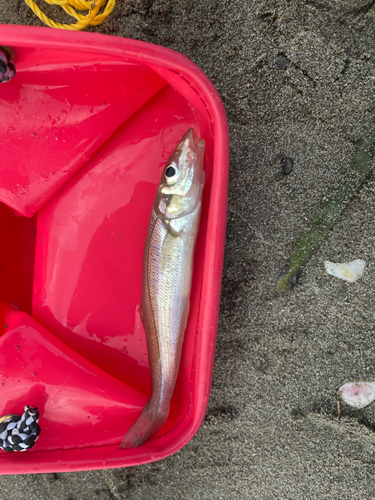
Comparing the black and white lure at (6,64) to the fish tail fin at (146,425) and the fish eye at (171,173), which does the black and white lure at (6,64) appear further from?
the fish tail fin at (146,425)

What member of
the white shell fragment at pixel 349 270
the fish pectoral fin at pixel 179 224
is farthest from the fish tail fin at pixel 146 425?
the white shell fragment at pixel 349 270

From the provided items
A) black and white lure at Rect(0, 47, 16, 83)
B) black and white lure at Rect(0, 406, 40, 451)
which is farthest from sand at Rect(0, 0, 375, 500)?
black and white lure at Rect(0, 406, 40, 451)

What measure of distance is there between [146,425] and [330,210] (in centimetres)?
142

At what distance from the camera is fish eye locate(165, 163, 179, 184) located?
1.53 metres

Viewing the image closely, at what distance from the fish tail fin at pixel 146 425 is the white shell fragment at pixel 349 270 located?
1.12 meters

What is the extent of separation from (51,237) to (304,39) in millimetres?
1726

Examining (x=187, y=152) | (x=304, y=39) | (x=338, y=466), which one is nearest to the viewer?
(x=187, y=152)

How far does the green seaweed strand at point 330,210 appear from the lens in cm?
177

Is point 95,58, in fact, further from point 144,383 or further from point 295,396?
point 295,396

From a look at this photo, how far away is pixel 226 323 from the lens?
1.89 m

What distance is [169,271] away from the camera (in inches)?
61.7

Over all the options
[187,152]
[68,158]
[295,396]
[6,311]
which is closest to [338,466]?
[295,396]

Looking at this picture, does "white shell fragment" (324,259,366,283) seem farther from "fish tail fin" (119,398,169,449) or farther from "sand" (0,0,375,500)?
"fish tail fin" (119,398,169,449)

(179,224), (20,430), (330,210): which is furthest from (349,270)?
(20,430)
